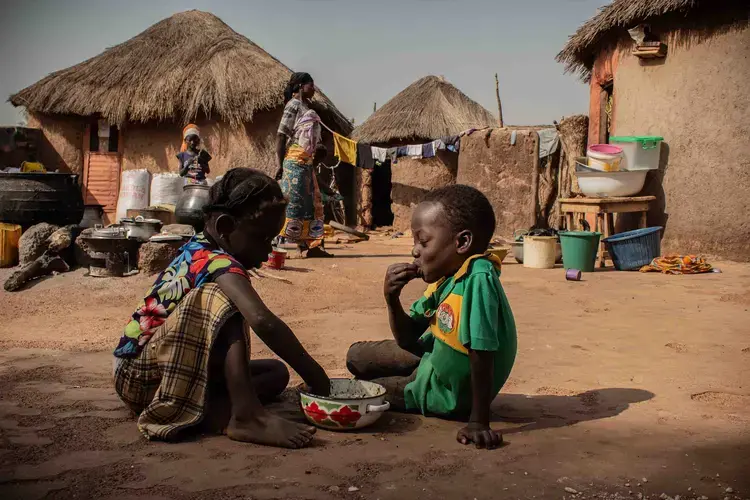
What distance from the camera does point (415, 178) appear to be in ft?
50.4

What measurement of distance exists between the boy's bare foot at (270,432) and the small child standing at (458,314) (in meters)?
0.51

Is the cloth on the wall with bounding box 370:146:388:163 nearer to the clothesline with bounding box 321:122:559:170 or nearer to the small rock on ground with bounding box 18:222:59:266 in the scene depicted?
the clothesline with bounding box 321:122:559:170

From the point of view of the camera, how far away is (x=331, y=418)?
2.40 metres

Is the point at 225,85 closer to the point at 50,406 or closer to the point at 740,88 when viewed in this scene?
the point at 740,88

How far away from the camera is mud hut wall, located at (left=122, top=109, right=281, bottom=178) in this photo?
40.2 feet

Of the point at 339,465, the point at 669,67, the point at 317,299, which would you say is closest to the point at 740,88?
the point at 669,67

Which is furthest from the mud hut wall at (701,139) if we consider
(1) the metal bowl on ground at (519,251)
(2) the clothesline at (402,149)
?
(2) the clothesline at (402,149)

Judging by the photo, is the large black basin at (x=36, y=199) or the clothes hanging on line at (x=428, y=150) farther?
the clothes hanging on line at (x=428, y=150)

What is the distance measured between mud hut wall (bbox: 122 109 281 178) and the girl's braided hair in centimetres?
988

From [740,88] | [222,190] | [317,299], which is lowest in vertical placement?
[317,299]

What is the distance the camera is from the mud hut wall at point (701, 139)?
8344 mm

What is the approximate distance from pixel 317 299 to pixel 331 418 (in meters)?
3.46

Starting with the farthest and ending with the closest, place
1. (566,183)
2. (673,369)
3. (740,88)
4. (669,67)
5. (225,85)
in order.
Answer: (225,85) < (566,183) < (669,67) < (740,88) < (673,369)

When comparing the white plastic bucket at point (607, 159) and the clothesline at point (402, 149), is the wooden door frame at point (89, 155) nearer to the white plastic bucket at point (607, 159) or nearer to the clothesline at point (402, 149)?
the clothesline at point (402, 149)
